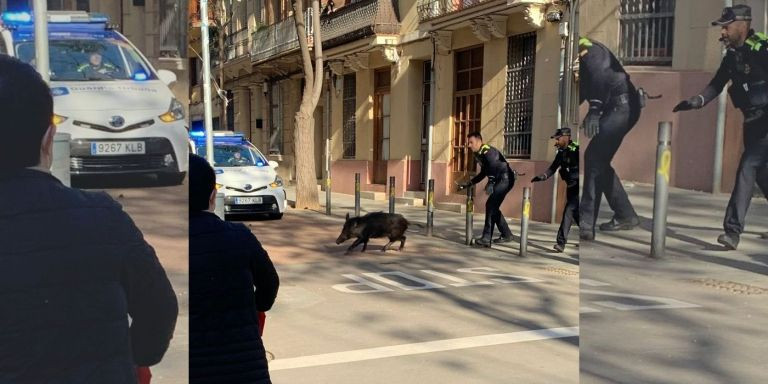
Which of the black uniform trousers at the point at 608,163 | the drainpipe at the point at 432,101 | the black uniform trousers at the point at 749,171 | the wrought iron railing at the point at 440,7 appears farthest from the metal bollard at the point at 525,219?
the black uniform trousers at the point at 749,171

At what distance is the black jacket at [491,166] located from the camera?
837cm

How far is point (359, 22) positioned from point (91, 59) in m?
13.3

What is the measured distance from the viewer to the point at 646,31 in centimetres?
154

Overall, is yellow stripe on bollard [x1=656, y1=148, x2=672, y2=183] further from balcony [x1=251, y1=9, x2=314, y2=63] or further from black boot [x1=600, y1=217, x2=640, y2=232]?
balcony [x1=251, y1=9, x2=314, y2=63]

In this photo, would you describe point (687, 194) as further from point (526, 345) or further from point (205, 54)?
point (526, 345)

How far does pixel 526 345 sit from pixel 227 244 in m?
2.92

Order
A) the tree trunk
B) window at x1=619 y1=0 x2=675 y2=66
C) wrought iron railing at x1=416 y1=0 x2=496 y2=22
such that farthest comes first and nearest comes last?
wrought iron railing at x1=416 y1=0 x2=496 y2=22
the tree trunk
window at x1=619 y1=0 x2=675 y2=66

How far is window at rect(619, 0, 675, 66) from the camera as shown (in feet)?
4.96

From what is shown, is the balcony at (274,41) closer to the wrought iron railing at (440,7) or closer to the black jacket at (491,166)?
the black jacket at (491,166)

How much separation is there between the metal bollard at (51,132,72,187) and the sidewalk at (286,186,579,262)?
5405mm

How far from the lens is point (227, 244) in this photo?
183 centimetres

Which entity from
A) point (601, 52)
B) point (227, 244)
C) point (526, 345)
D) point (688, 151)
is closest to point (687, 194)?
point (688, 151)

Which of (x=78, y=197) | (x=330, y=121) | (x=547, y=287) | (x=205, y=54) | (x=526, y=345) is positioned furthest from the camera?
(x=330, y=121)

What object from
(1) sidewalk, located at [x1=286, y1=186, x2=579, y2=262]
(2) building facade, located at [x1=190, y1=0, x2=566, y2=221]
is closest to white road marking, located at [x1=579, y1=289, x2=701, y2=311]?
(1) sidewalk, located at [x1=286, y1=186, x2=579, y2=262]
